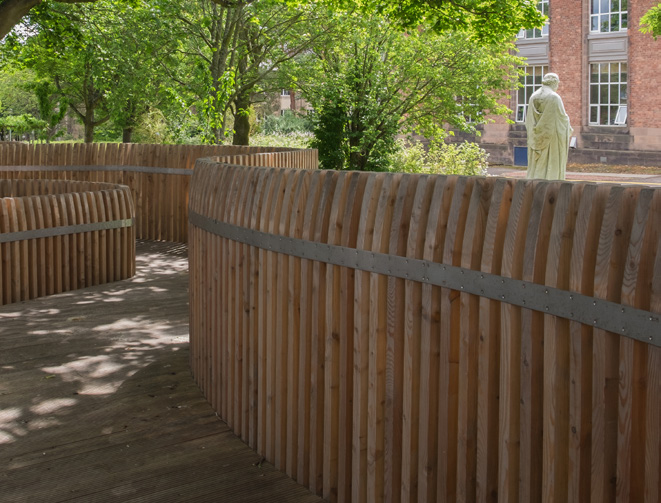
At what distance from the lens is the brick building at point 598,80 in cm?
3866

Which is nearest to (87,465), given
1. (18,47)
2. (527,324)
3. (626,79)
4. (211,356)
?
(211,356)

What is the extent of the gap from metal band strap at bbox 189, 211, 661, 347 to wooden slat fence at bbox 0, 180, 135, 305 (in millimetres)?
5685

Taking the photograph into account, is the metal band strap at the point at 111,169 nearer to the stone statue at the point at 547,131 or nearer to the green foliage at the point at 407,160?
the stone statue at the point at 547,131

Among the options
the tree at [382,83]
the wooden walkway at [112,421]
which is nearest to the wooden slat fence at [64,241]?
the wooden walkway at [112,421]

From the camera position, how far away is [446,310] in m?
3.53

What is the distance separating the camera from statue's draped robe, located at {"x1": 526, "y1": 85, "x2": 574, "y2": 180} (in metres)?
14.0

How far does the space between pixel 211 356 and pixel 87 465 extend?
1313 millimetres

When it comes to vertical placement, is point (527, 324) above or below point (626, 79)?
below

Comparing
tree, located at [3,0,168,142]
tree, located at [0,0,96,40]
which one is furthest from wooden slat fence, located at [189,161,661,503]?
tree, located at [3,0,168,142]

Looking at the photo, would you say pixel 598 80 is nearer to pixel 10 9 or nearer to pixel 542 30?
pixel 542 30

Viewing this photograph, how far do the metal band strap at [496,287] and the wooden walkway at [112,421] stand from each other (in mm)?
1294

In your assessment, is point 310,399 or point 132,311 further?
point 132,311

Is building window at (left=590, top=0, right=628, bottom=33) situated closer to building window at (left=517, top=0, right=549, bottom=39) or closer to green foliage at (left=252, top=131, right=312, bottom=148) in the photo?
building window at (left=517, top=0, right=549, bottom=39)

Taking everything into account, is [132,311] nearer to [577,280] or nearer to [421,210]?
[421,210]
